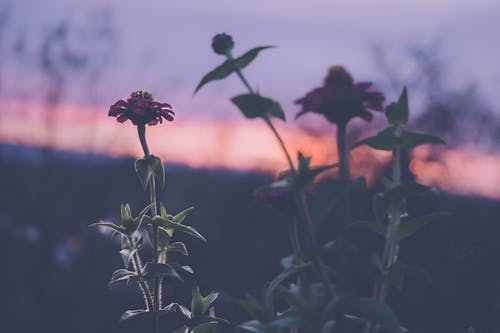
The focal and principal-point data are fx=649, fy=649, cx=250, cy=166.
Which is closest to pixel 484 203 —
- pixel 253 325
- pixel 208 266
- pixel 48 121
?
pixel 208 266

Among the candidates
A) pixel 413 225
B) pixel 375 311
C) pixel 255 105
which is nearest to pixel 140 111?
pixel 255 105

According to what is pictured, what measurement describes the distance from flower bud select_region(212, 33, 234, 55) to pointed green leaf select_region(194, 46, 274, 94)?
13cm

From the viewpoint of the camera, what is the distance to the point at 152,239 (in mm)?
2629

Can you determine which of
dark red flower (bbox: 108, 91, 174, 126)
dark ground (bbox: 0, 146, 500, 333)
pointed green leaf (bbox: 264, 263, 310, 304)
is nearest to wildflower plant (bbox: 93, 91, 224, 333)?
dark red flower (bbox: 108, 91, 174, 126)

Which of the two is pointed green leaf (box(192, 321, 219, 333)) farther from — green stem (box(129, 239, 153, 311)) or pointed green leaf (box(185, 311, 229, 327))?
green stem (box(129, 239, 153, 311))

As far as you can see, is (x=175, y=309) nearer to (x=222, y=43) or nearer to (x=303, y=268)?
(x=303, y=268)

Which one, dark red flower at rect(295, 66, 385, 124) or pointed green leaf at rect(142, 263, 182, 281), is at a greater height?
dark red flower at rect(295, 66, 385, 124)

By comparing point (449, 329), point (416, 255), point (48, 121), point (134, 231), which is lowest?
point (449, 329)

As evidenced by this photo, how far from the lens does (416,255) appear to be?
8.70 m

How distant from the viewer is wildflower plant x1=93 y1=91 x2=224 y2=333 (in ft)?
8.26

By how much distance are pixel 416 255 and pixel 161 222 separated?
6.76 metres

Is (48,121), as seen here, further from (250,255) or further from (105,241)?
(250,255)

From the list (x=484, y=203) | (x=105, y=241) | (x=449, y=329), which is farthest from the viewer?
(x=105, y=241)

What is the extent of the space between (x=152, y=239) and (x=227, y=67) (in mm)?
962
